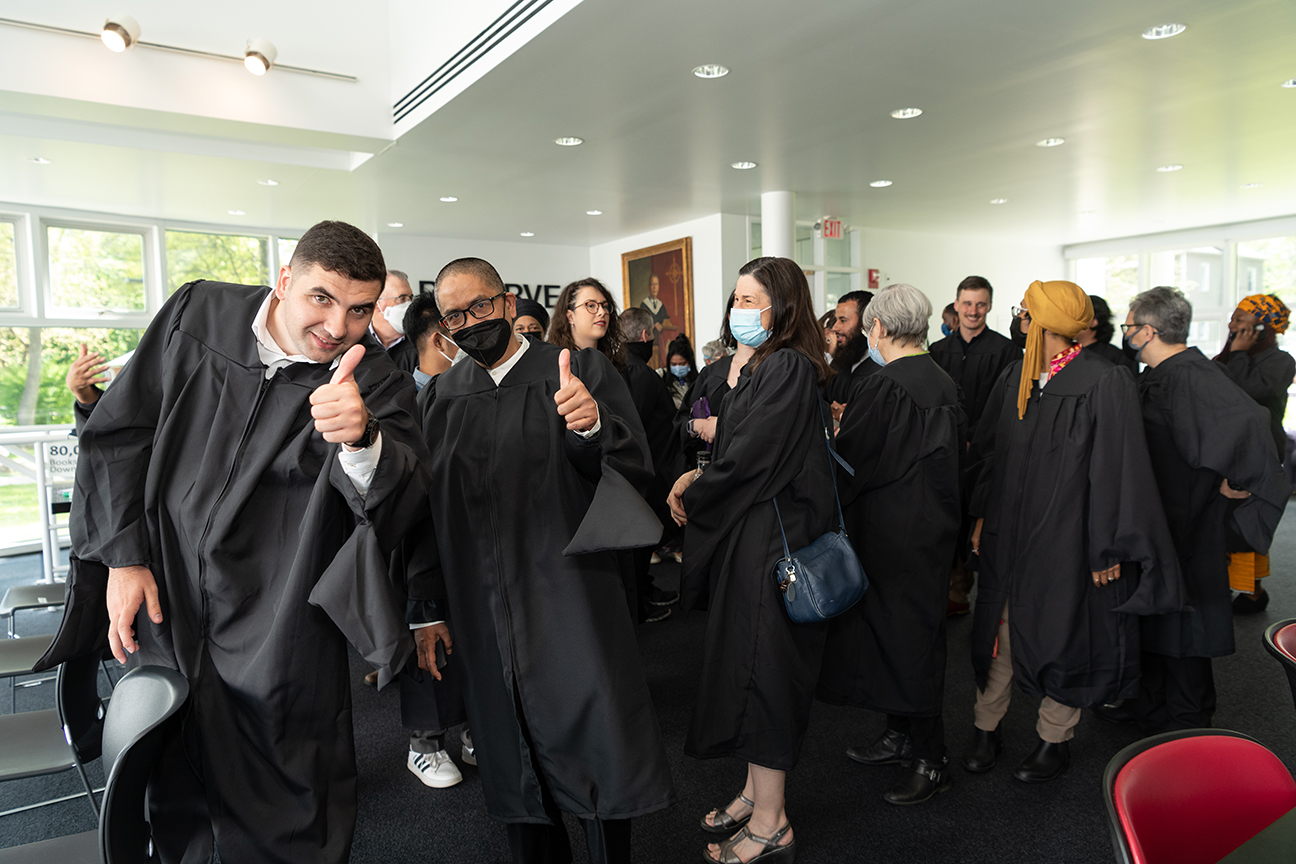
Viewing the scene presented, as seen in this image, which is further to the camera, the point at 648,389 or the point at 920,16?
the point at 648,389

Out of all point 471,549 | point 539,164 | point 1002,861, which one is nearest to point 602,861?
point 471,549

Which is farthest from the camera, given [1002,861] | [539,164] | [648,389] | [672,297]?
[672,297]

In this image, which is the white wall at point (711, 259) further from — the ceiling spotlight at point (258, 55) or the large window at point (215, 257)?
the ceiling spotlight at point (258, 55)

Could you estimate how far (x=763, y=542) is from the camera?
216 cm

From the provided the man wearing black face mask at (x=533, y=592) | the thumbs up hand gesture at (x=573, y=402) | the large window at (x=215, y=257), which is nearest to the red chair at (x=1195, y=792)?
the man wearing black face mask at (x=533, y=592)

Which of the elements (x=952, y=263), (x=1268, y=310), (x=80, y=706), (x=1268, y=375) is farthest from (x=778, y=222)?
(x=80, y=706)

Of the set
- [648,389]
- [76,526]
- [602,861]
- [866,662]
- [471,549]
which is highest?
[648,389]

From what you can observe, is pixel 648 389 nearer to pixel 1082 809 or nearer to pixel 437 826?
pixel 437 826

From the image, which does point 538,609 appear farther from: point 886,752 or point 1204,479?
point 1204,479

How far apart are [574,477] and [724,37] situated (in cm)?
315

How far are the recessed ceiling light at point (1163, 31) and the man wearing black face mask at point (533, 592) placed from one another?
13.4 feet

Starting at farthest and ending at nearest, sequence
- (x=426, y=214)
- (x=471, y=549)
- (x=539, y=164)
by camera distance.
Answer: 1. (x=426, y=214)
2. (x=539, y=164)
3. (x=471, y=549)

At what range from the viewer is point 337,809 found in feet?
5.43

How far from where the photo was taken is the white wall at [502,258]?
9.88m
